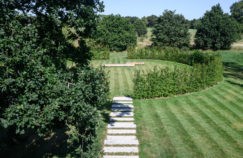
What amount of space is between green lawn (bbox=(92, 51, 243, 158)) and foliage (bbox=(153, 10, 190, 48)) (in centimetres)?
3781


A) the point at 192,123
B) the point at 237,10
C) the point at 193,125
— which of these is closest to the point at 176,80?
the point at 192,123

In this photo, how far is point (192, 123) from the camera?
18.5 m

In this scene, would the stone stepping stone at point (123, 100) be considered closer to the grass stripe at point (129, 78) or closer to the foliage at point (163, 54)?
the grass stripe at point (129, 78)

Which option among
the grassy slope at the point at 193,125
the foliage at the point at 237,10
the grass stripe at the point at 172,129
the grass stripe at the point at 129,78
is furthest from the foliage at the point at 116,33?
the foliage at the point at 237,10

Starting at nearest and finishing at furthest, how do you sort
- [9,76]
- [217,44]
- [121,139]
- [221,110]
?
[9,76] → [121,139] → [221,110] → [217,44]

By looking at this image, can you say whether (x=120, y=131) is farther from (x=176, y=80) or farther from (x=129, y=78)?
(x=129, y=78)

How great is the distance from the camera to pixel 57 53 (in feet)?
36.7

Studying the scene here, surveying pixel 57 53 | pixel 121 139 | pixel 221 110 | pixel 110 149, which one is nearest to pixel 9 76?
pixel 57 53

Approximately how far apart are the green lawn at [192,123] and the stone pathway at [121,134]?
46cm

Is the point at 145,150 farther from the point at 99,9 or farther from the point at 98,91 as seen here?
the point at 99,9

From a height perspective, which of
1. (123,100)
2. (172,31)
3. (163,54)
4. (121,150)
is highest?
(172,31)

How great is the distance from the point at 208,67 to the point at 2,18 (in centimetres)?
2319

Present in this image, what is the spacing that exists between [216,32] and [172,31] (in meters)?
10.7

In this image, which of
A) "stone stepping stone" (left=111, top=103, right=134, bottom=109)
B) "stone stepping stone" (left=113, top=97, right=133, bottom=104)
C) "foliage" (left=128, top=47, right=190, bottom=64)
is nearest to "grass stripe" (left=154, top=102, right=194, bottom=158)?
"stone stepping stone" (left=111, top=103, right=134, bottom=109)
